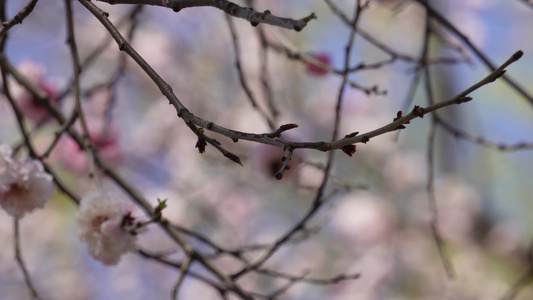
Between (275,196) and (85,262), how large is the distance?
154 centimetres

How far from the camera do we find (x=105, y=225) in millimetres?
971

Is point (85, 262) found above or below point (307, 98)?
below

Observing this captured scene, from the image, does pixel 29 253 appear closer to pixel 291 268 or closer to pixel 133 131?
pixel 133 131

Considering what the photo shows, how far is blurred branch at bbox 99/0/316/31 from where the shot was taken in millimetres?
583

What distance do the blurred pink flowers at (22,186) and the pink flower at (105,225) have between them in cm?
9

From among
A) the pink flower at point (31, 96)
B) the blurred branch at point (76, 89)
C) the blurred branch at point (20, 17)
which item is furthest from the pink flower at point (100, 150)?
the blurred branch at point (20, 17)

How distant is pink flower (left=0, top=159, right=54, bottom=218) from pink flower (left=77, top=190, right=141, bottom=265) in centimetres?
9

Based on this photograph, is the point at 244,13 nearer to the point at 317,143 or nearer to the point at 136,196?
the point at 317,143

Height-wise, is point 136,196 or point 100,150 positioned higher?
point 100,150

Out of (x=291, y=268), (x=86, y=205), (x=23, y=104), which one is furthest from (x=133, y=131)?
(x=86, y=205)

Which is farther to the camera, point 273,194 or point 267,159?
point 273,194

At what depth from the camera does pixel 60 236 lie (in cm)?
451

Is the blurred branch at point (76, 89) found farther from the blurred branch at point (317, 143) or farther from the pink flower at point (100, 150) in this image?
the pink flower at point (100, 150)

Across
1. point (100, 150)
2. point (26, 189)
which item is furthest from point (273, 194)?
point (26, 189)
